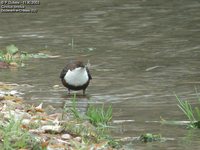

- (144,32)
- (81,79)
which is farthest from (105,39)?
(81,79)

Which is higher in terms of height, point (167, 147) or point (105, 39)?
point (105, 39)

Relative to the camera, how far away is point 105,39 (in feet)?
58.1

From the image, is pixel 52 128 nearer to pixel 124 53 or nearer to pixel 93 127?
pixel 93 127

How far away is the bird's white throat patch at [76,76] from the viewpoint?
12.3 meters

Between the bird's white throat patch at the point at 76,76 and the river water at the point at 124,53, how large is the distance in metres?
0.28

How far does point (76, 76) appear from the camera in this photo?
12.4 meters

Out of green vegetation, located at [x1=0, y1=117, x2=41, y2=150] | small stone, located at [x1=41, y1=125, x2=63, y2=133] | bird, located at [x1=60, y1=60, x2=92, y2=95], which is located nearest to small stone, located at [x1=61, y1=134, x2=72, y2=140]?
small stone, located at [x1=41, y1=125, x2=63, y2=133]

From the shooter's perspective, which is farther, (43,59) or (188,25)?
(188,25)

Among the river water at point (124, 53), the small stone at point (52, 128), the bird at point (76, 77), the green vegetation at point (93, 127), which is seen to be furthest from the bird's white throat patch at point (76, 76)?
the small stone at point (52, 128)

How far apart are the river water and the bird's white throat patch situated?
0.28m

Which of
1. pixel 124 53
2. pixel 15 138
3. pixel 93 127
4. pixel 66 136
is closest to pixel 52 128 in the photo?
pixel 66 136

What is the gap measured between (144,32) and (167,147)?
10.4 metres

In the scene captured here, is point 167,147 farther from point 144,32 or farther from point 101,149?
point 144,32

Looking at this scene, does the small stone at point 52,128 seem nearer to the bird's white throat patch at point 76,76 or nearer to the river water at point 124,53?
the river water at point 124,53
